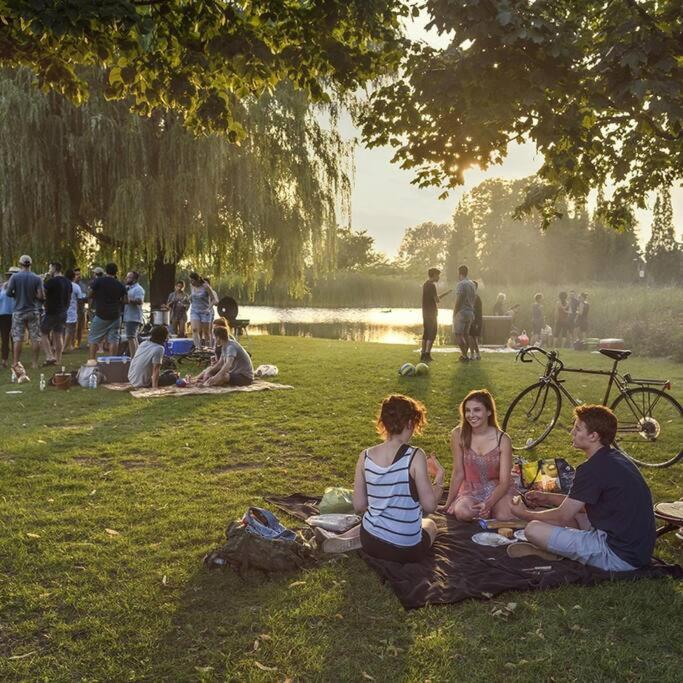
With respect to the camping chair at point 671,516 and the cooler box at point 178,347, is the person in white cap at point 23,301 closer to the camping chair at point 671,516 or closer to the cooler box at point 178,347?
the cooler box at point 178,347

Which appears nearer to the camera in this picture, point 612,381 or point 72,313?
point 612,381

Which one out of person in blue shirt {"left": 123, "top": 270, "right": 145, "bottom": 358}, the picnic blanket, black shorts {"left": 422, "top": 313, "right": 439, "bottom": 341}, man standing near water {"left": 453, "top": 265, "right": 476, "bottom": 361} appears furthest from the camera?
black shorts {"left": 422, "top": 313, "right": 439, "bottom": 341}

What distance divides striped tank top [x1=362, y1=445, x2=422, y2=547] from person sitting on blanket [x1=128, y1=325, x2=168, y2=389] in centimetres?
817

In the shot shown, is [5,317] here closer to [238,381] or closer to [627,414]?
[238,381]

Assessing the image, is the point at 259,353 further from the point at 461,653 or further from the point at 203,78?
the point at 461,653

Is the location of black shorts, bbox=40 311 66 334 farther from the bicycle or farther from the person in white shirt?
the bicycle

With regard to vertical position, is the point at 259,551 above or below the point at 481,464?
below

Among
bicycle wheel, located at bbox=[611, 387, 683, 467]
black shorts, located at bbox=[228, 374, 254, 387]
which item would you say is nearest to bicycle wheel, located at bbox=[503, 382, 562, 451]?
bicycle wheel, located at bbox=[611, 387, 683, 467]

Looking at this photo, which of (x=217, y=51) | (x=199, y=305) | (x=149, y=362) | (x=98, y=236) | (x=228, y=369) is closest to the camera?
(x=217, y=51)

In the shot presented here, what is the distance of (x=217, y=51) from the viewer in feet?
19.9

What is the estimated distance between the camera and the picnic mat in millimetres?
4422

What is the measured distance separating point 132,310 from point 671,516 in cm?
1245

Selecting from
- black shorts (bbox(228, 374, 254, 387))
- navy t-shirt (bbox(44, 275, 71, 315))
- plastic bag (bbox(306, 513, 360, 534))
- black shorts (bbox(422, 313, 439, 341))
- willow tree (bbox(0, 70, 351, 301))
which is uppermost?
willow tree (bbox(0, 70, 351, 301))

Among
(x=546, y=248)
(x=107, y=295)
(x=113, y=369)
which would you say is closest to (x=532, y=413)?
(x=113, y=369)
